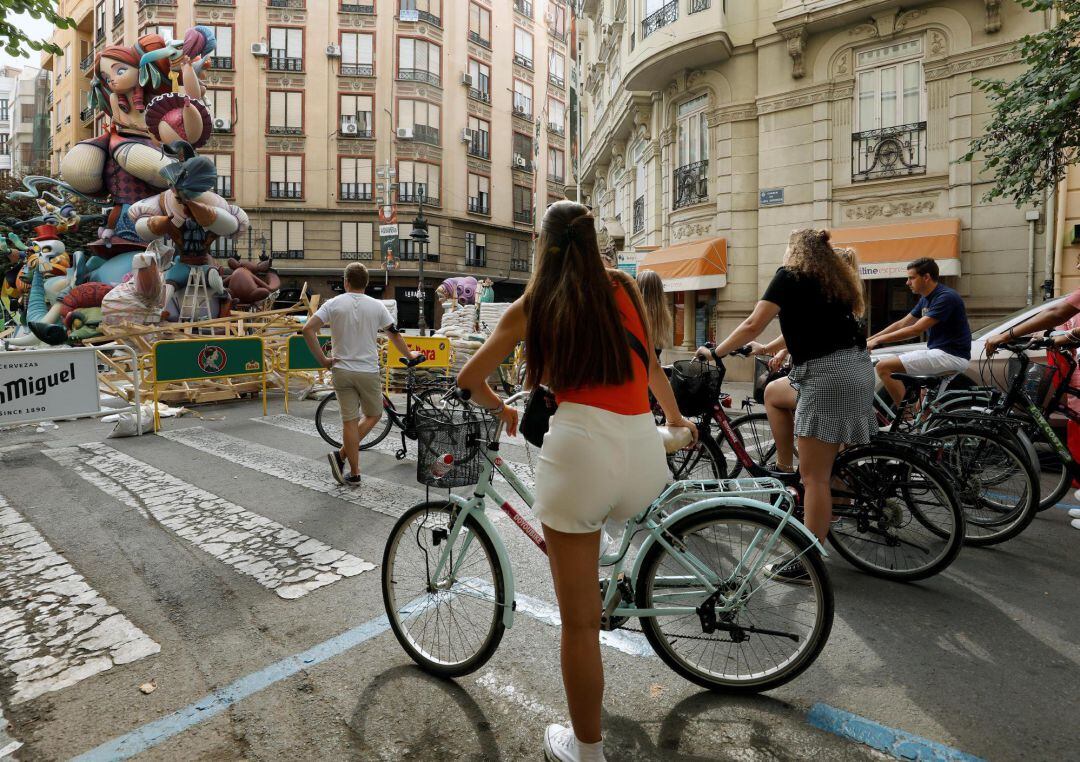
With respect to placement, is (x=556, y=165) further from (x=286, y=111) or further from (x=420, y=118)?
(x=286, y=111)

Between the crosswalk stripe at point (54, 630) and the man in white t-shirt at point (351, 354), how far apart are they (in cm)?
232

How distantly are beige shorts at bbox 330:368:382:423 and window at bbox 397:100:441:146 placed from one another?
36.7 meters

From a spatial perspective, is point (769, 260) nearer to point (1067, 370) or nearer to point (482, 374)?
point (1067, 370)

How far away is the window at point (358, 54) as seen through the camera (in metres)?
39.1

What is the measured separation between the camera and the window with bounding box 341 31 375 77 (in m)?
39.1

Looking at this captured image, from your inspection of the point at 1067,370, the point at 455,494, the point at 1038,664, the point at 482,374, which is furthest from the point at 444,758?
the point at 1067,370

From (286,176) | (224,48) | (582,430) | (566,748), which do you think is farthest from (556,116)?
(566,748)

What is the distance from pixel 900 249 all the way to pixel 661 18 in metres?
8.63

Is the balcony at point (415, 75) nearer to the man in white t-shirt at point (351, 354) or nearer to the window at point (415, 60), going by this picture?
the window at point (415, 60)

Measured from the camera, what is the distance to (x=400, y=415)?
325 inches

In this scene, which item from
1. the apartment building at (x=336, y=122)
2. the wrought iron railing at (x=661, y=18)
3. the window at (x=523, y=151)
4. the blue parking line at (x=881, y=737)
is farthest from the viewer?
the window at (x=523, y=151)

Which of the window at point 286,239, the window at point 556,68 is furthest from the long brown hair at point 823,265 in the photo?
the window at point 556,68

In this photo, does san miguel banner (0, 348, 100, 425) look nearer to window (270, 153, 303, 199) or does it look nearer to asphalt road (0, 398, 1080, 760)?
asphalt road (0, 398, 1080, 760)

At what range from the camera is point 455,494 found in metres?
2.91
